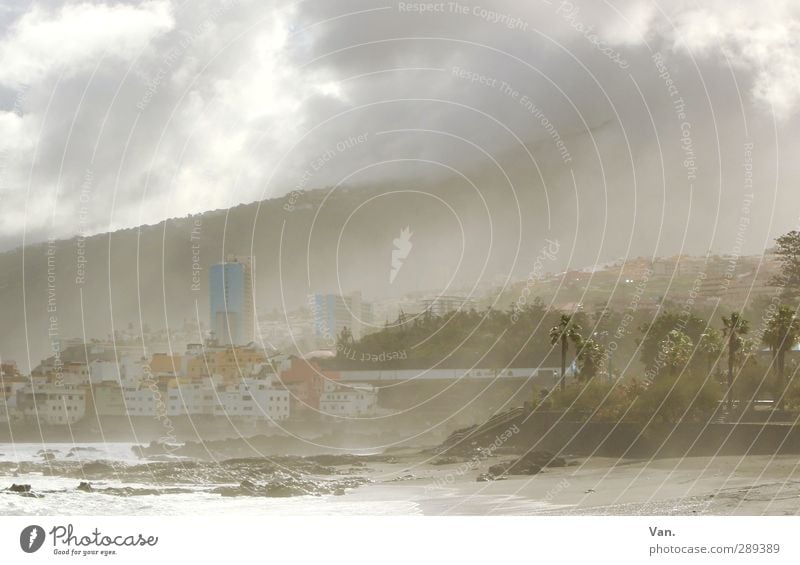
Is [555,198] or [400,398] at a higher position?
[555,198]

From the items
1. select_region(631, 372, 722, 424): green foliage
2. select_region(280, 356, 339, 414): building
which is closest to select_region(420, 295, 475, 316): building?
select_region(280, 356, 339, 414): building

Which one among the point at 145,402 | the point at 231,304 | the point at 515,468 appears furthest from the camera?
the point at 145,402

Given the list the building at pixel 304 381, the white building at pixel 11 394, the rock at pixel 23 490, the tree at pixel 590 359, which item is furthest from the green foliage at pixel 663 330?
the white building at pixel 11 394

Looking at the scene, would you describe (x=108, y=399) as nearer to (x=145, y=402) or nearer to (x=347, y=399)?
(x=145, y=402)

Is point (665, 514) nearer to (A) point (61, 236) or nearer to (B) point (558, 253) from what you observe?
(B) point (558, 253)

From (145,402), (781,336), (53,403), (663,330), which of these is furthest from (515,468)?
(53,403)

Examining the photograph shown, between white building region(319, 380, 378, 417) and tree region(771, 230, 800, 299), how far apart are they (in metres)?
5.81

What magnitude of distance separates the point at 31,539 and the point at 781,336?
986 centimetres

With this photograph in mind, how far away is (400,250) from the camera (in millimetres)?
13812

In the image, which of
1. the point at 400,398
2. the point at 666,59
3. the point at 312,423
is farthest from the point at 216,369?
the point at 666,59

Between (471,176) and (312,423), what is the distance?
398cm

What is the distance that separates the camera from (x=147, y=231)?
13812 mm

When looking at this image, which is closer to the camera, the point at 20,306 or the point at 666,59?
the point at 666,59

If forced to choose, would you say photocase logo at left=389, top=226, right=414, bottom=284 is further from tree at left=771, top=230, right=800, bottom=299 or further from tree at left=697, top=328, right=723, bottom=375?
tree at left=771, top=230, right=800, bottom=299
